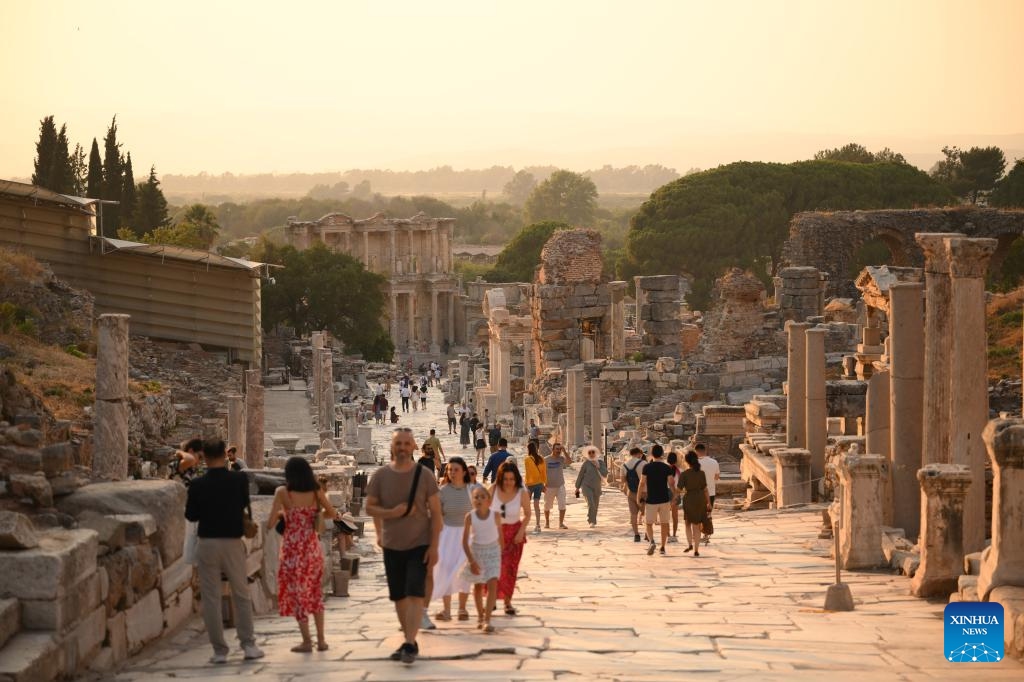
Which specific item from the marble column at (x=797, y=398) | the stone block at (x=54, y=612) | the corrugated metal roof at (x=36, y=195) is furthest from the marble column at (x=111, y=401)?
the corrugated metal roof at (x=36, y=195)

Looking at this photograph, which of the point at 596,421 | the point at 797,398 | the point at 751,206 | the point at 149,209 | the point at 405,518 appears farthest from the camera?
the point at 751,206

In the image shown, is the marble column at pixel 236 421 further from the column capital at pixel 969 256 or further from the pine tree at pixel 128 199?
the pine tree at pixel 128 199

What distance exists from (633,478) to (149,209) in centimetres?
4738

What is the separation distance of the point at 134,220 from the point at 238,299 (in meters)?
22.7

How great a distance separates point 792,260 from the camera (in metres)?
53.3

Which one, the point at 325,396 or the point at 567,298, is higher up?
the point at 567,298

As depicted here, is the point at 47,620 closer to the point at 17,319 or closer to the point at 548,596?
the point at 548,596

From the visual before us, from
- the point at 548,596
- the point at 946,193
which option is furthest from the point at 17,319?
the point at 946,193

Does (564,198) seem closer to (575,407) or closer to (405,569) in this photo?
(575,407)

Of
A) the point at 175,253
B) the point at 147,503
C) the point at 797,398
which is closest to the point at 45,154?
the point at 175,253

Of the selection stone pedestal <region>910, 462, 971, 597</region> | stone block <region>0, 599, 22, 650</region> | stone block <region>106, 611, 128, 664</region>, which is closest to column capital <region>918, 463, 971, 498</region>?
stone pedestal <region>910, 462, 971, 597</region>

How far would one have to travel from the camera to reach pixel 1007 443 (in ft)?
30.6

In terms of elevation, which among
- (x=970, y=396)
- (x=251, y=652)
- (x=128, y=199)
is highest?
(x=128, y=199)

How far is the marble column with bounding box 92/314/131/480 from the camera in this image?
15.2 metres
